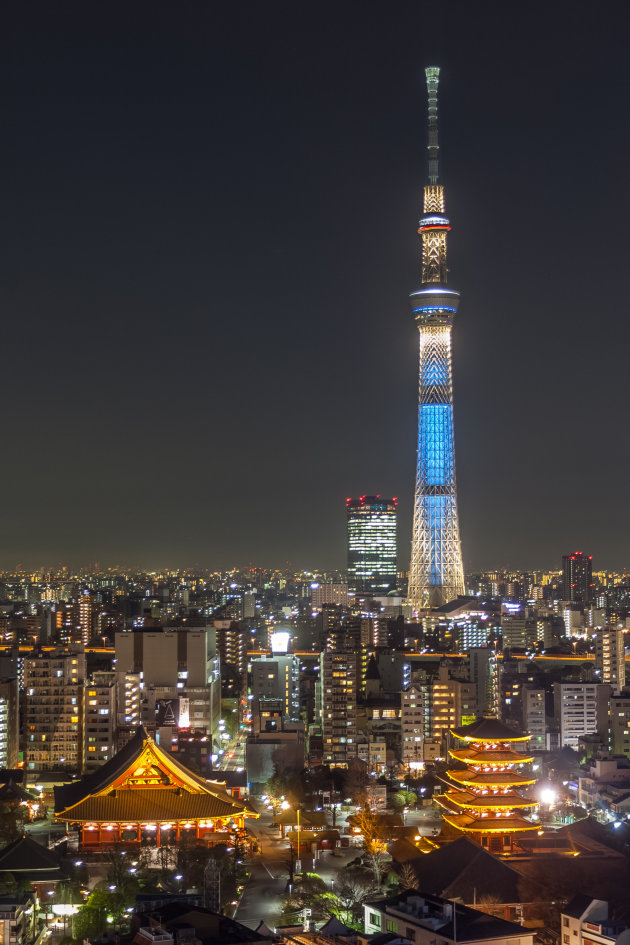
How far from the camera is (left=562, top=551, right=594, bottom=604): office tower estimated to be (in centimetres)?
5753

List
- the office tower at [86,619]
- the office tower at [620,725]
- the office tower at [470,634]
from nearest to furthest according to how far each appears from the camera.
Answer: the office tower at [620,725] < the office tower at [86,619] < the office tower at [470,634]

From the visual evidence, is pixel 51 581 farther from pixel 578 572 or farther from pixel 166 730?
pixel 166 730

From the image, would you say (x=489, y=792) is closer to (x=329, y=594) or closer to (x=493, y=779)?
(x=493, y=779)

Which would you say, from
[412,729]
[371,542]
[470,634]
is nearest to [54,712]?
[412,729]

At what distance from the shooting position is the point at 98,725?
22859 mm

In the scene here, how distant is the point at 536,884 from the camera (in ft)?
49.5

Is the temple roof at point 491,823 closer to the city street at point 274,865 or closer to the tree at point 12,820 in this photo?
the city street at point 274,865

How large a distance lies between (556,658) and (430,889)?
2157cm

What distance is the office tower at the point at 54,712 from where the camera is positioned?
74.7 ft

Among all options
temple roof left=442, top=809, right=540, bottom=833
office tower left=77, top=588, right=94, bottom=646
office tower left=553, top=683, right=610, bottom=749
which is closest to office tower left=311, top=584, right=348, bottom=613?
office tower left=77, top=588, right=94, bottom=646

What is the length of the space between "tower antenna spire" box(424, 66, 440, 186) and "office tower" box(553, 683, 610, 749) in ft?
56.8

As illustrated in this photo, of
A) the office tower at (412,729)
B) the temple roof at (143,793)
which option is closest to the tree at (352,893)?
the temple roof at (143,793)

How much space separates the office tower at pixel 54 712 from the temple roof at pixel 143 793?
3658 mm

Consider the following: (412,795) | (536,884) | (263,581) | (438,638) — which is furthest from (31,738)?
(263,581)
